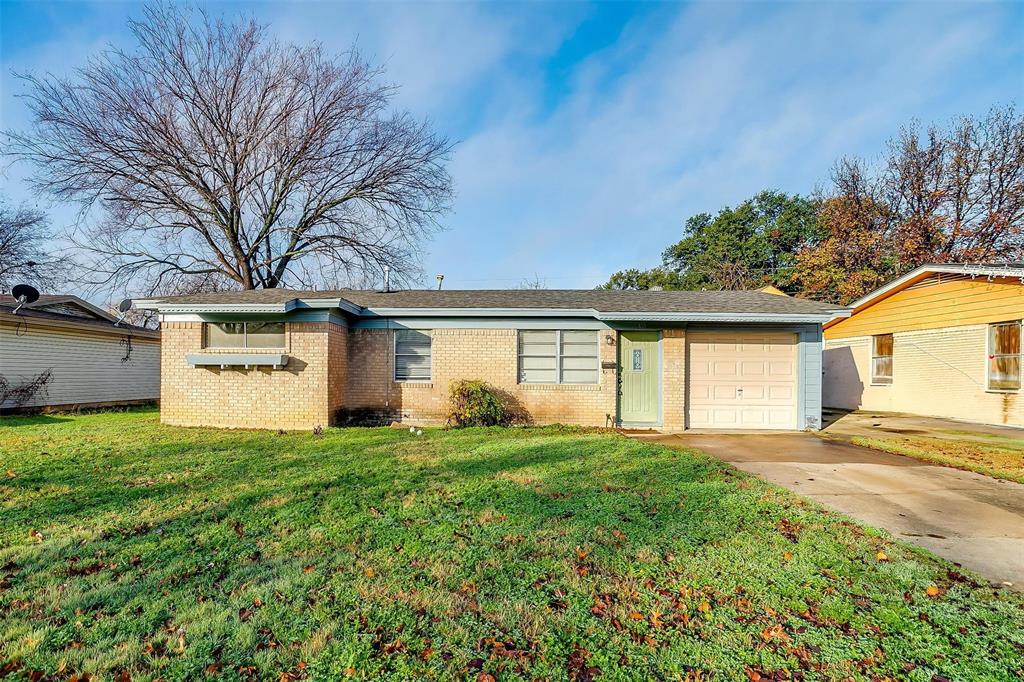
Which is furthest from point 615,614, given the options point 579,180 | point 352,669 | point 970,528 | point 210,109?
point 210,109

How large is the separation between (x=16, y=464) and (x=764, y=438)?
41.2 ft

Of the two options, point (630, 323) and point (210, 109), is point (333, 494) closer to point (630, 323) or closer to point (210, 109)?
point (630, 323)

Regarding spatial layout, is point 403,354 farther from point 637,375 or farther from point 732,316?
point 732,316

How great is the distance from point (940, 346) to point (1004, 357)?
1.47 meters

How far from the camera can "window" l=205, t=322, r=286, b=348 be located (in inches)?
384

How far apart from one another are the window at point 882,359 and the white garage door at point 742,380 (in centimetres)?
591

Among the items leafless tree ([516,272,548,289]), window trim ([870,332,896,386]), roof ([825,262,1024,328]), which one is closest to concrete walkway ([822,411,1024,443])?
window trim ([870,332,896,386])

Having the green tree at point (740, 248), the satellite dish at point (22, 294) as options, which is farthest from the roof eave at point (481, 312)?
the green tree at point (740, 248)

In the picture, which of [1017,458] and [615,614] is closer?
[615,614]

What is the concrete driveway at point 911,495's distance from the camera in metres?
3.75

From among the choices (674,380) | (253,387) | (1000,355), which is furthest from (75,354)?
(1000,355)

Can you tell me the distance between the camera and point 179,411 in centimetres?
983

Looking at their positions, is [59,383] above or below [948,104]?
below

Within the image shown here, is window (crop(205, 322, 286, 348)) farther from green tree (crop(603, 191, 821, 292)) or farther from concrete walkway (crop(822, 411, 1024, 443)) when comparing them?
green tree (crop(603, 191, 821, 292))
